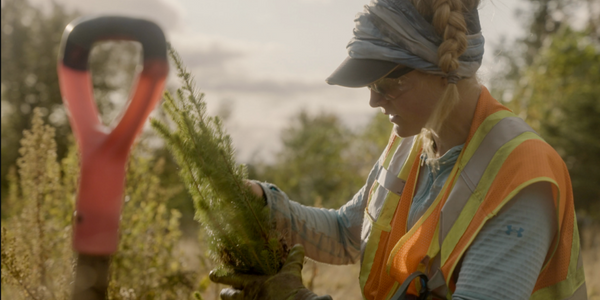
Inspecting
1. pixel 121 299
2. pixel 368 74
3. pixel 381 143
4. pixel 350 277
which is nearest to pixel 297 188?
pixel 381 143

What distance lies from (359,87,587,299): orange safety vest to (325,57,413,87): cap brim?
36 centimetres

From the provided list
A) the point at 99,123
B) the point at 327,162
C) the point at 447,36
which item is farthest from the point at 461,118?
the point at 327,162

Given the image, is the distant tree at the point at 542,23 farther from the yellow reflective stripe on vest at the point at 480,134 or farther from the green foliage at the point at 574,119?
the yellow reflective stripe on vest at the point at 480,134

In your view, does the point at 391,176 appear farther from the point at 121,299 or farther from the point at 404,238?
the point at 121,299

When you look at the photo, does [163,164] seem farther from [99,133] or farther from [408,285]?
[99,133]

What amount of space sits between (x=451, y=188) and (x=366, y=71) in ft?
1.67

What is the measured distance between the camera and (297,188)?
17.8 metres

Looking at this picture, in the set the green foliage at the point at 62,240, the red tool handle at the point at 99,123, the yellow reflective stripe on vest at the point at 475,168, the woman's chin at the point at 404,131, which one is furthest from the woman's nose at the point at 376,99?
the green foliage at the point at 62,240

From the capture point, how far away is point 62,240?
122 inches

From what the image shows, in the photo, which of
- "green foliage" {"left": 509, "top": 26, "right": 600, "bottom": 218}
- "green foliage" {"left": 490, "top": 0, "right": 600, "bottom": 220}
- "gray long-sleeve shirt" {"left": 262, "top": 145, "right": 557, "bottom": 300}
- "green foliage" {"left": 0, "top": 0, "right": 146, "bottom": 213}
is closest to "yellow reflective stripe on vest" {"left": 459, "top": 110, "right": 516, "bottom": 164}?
"gray long-sleeve shirt" {"left": 262, "top": 145, "right": 557, "bottom": 300}

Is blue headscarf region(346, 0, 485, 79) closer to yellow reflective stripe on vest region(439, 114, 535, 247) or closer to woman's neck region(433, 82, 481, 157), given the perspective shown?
woman's neck region(433, 82, 481, 157)

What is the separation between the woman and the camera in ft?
4.70

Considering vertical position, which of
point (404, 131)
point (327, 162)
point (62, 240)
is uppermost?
point (404, 131)

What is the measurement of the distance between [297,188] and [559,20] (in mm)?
13732
